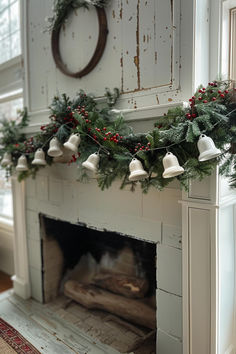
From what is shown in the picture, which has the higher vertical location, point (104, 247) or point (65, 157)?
point (65, 157)

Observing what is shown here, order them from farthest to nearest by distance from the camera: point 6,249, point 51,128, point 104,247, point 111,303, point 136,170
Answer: point 6,249
point 104,247
point 111,303
point 51,128
point 136,170

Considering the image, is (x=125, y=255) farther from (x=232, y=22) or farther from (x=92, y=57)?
(x=232, y=22)

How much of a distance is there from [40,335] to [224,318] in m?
1.26

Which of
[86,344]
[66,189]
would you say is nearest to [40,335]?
[86,344]

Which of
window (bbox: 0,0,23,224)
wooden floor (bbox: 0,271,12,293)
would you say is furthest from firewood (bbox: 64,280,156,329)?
window (bbox: 0,0,23,224)

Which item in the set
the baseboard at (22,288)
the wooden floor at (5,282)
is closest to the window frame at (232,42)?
the baseboard at (22,288)

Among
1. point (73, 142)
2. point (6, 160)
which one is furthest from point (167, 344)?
point (6, 160)

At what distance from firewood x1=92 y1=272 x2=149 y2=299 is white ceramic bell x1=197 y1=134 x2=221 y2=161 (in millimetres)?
1352

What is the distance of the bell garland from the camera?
108 cm

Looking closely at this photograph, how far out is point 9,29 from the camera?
8.52 ft

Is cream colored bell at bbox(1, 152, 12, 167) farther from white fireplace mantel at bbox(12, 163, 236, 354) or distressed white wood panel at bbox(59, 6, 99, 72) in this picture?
white fireplace mantel at bbox(12, 163, 236, 354)

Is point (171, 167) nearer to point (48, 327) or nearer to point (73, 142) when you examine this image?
point (73, 142)

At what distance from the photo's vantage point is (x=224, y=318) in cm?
135

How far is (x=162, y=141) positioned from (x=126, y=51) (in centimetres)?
71
